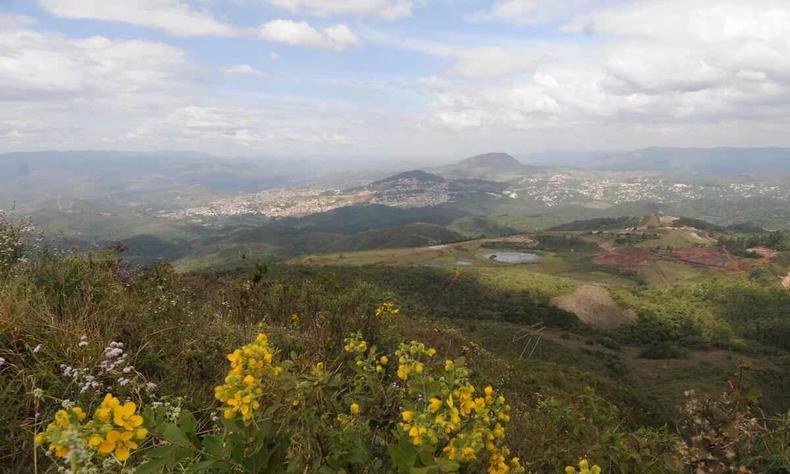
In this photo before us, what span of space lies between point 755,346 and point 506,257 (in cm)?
6583

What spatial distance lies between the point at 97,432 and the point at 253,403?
0.66 m

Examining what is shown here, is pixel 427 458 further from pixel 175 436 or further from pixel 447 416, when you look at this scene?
pixel 175 436

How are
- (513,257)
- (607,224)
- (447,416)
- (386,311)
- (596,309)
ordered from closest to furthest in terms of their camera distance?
(447,416) < (386,311) < (596,309) < (513,257) < (607,224)

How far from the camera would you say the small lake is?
123 meters

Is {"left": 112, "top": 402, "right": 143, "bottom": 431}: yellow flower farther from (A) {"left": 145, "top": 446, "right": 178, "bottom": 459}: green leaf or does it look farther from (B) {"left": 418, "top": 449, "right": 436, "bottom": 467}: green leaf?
(B) {"left": 418, "top": 449, "right": 436, "bottom": 467}: green leaf

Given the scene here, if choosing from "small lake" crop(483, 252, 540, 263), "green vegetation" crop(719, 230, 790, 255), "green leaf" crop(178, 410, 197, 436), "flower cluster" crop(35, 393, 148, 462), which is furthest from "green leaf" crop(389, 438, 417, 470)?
"green vegetation" crop(719, 230, 790, 255)

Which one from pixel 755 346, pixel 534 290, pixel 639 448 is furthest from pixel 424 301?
pixel 639 448

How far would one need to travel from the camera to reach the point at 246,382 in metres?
2.25

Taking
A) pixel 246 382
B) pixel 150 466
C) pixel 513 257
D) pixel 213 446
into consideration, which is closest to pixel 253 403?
pixel 246 382

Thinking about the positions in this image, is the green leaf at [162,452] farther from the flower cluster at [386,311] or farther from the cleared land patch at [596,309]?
the cleared land patch at [596,309]

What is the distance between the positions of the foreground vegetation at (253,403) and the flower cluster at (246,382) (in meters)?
0.01

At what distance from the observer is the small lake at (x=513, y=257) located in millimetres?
123125

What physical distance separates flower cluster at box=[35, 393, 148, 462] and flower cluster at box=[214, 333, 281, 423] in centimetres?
43

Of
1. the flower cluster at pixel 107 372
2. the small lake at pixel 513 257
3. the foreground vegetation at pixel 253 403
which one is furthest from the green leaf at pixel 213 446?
the small lake at pixel 513 257
